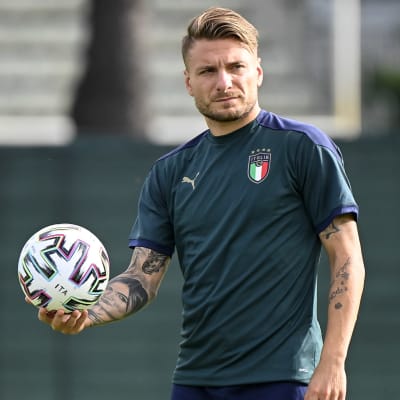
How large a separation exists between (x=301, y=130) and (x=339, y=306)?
2.37 feet

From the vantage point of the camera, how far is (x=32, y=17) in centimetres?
1920

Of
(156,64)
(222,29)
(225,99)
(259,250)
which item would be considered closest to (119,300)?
(259,250)

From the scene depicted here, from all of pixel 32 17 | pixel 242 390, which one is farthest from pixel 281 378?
pixel 32 17

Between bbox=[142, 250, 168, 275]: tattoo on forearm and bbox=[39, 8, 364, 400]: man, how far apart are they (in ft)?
0.75

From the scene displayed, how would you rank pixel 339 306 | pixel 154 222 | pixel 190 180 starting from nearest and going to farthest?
pixel 339 306, pixel 190 180, pixel 154 222

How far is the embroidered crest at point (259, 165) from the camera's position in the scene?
4.73 m

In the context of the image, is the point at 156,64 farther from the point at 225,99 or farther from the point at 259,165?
the point at 259,165

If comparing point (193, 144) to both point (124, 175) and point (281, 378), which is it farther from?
point (124, 175)

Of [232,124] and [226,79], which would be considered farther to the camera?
[232,124]

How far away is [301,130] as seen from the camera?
4727 millimetres

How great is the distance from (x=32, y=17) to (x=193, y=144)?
14.6 meters

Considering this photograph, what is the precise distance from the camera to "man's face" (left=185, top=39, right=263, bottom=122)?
479cm

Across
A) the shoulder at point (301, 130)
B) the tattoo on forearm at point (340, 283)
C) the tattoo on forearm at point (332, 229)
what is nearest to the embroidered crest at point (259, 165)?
the shoulder at point (301, 130)

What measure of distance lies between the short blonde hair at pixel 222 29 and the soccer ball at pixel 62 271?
96 cm
